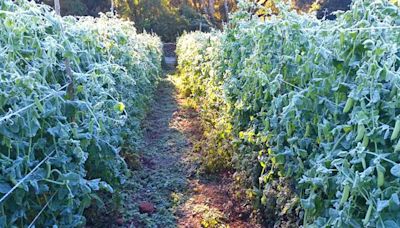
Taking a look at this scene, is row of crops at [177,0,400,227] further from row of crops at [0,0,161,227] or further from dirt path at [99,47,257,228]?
row of crops at [0,0,161,227]

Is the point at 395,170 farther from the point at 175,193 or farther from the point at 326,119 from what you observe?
the point at 175,193

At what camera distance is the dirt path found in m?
3.37

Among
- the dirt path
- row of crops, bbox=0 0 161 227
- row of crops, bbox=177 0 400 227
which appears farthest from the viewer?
the dirt path

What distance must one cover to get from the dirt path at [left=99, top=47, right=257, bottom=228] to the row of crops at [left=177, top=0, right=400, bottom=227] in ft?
1.39

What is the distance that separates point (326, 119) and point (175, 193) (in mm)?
2266

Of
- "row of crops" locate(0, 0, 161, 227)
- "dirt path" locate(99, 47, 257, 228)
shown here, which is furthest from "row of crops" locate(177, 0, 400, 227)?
"row of crops" locate(0, 0, 161, 227)

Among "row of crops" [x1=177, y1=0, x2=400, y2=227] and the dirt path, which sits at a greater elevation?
"row of crops" [x1=177, y1=0, x2=400, y2=227]

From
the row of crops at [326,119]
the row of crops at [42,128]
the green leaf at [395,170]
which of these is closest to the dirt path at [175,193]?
the row of crops at [326,119]

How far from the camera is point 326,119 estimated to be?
2.00 metres

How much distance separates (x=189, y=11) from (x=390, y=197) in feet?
80.7

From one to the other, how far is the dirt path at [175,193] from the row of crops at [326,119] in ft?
1.39

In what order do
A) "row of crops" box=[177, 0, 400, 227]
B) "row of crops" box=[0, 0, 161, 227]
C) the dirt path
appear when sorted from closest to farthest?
1. "row of crops" box=[177, 0, 400, 227]
2. "row of crops" box=[0, 0, 161, 227]
3. the dirt path

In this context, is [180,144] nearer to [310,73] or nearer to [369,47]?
[310,73]

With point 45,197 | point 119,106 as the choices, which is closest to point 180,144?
point 119,106
